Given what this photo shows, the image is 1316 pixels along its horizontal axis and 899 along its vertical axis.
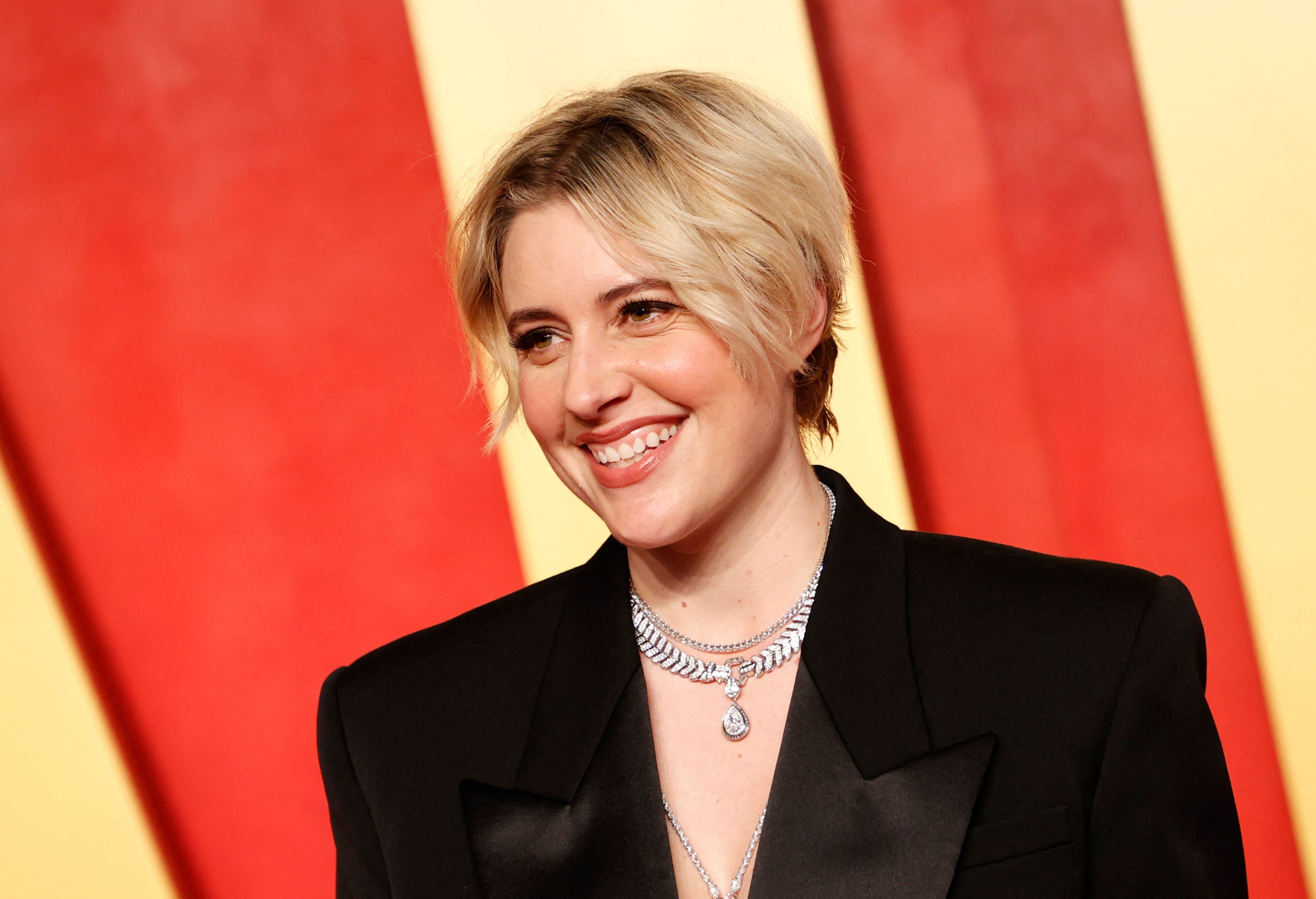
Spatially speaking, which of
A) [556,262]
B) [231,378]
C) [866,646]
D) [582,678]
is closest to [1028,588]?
[866,646]

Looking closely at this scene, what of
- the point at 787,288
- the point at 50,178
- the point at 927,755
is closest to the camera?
the point at 927,755

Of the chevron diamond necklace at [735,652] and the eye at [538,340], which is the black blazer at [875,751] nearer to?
the chevron diamond necklace at [735,652]

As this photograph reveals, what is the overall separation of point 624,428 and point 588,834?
451mm

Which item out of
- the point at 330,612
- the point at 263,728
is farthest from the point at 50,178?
the point at 263,728

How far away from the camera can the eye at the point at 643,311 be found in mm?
1307

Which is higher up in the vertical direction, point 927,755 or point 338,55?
point 338,55

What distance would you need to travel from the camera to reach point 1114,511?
222 cm

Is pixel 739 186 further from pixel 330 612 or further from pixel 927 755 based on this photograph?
pixel 330 612

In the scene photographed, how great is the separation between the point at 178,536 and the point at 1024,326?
1.58m

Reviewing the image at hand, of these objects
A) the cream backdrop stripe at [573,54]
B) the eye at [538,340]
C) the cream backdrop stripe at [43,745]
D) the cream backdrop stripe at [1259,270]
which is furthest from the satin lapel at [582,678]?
the cream backdrop stripe at [1259,270]

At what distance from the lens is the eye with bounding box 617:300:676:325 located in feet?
4.29

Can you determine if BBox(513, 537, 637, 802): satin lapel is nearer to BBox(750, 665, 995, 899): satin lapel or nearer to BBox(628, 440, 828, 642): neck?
BBox(628, 440, 828, 642): neck

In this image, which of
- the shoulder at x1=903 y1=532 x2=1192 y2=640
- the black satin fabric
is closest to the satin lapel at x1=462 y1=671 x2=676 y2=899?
the black satin fabric

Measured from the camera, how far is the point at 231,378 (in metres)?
2.17
